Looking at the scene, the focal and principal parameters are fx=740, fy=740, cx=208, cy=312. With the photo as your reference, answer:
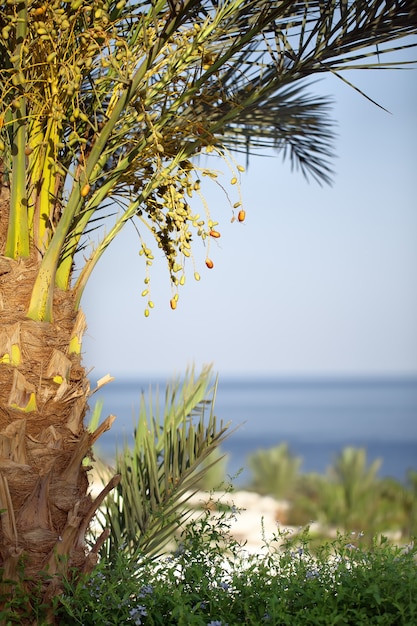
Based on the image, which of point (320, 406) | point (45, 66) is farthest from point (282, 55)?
point (320, 406)

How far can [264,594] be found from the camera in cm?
184

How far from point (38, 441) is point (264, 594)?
2.25 feet

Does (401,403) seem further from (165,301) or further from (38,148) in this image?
(38,148)

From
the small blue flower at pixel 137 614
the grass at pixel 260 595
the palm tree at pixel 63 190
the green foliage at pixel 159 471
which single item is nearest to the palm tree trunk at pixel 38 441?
the palm tree at pixel 63 190

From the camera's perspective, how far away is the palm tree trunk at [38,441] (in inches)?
73.1

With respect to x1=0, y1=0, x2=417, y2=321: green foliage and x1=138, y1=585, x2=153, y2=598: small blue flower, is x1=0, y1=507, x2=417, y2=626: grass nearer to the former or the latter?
x1=138, y1=585, x2=153, y2=598: small blue flower

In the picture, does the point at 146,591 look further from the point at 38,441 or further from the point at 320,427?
the point at 320,427

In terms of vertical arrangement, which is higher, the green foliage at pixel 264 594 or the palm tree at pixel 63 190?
the palm tree at pixel 63 190

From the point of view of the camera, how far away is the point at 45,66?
201 cm

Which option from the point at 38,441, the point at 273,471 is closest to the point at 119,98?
the point at 38,441

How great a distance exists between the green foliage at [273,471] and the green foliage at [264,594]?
12461mm

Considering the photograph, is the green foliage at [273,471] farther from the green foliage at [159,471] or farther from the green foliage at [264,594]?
the green foliage at [264,594]

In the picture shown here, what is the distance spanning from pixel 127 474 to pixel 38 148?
45.1 inches

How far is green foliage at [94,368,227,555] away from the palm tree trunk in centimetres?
52
